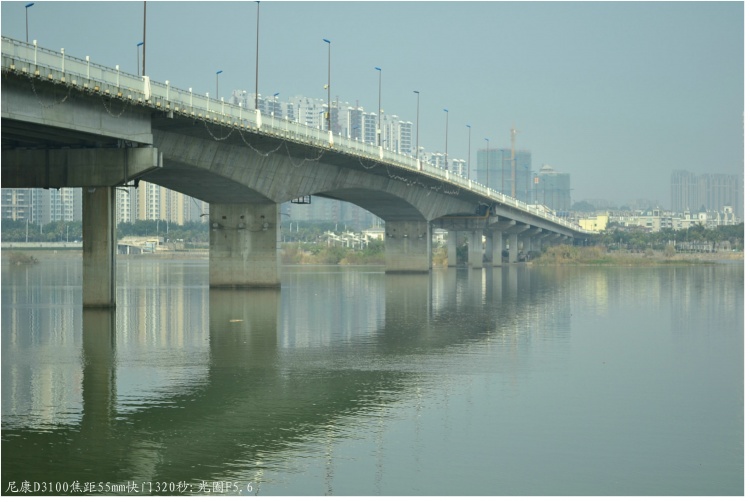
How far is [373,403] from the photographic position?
92.4ft

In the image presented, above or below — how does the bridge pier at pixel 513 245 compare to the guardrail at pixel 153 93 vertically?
below

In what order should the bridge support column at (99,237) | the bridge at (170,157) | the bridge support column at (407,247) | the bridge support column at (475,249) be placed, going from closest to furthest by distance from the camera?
1. the bridge at (170,157)
2. the bridge support column at (99,237)
3. the bridge support column at (407,247)
4. the bridge support column at (475,249)

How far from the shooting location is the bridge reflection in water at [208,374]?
22469mm

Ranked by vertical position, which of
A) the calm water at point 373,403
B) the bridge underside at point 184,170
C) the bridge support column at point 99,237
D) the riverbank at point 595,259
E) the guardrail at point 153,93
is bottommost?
the calm water at point 373,403

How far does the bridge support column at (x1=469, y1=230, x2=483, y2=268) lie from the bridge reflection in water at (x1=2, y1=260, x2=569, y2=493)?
2994 inches

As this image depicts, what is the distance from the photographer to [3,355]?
125 feet

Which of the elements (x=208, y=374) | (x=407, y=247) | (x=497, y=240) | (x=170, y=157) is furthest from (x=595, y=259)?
(x=208, y=374)

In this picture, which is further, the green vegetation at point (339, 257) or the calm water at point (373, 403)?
the green vegetation at point (339, 257)

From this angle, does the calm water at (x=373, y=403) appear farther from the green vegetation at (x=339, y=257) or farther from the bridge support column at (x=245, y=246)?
the green vegetation at (x=339, y=257)

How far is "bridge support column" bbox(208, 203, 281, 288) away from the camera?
254 ft

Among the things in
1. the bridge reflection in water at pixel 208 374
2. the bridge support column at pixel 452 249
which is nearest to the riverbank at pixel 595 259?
the bridge support column at pixel 452 249

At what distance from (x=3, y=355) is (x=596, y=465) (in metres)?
23.9

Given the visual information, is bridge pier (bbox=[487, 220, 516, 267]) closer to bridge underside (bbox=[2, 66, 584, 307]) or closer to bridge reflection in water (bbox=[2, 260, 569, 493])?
bridge underside (bbox=[2, 66, 584, 307])

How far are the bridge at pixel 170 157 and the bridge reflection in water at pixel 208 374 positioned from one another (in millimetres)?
6931
